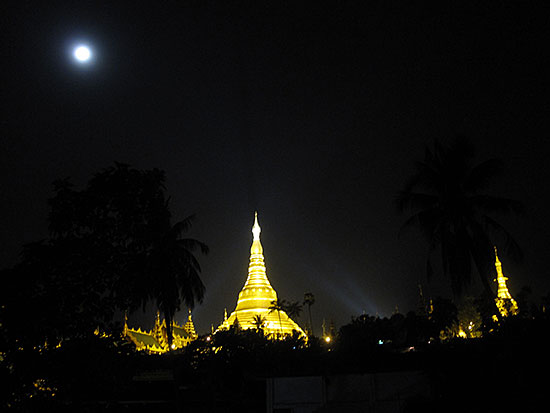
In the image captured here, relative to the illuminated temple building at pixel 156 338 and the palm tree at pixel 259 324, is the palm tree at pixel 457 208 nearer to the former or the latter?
the palm tree at pixel 259 324

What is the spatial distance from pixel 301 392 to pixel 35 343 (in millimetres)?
13324

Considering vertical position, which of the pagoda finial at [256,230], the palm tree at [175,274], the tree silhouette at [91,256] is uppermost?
the pagoda finial at [256,230]

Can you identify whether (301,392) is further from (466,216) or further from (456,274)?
(466,216)

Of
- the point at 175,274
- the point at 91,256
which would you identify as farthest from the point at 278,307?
the point at 91,256

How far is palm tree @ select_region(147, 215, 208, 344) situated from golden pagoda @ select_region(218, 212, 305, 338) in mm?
21072

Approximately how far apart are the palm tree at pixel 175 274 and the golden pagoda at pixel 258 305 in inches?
830

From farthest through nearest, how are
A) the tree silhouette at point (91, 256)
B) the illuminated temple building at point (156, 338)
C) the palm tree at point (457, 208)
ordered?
the illuminated temple building at point (156, 338), the palm tree at point (457, 208), the tree silhouette at point (91, 256)

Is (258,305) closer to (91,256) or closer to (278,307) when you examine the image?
(278,307)

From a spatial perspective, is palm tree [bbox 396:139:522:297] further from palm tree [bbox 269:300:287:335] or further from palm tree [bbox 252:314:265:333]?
palm tree [bbox 269:300:287:335]

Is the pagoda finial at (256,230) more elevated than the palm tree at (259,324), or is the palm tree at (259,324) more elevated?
the pagoda finial at (256,230)

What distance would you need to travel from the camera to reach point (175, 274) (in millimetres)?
31438

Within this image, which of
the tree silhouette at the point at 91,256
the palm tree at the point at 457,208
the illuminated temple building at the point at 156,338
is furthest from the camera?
the illuminated temple building at the point at 156,338

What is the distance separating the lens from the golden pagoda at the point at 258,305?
182ft

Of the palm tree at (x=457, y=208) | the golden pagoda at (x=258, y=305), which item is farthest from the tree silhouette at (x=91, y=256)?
the golden pagoda at (x=258, y=305)
